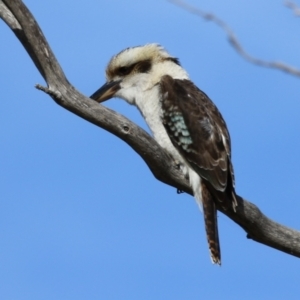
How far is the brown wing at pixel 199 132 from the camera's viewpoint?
4305 millimetres

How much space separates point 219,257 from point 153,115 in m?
1.05

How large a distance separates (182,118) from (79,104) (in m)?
1.19

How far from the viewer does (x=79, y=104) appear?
3457mm

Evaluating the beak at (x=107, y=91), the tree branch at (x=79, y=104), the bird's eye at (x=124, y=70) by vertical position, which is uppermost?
the bird's eye at (x=124, y=70)

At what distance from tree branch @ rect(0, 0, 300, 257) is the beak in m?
1.24

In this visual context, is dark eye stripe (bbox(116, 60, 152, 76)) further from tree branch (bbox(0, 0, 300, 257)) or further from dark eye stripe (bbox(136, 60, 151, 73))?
tree branch (bbox(0, 0, 300, 257))

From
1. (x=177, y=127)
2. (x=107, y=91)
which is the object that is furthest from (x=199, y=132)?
(x=107, y=91)

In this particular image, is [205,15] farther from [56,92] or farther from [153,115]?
[153,115]

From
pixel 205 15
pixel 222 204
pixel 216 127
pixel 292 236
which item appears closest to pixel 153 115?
pixel 216 127

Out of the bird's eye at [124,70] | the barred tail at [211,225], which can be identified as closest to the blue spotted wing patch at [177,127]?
the barred tail at [211,225]

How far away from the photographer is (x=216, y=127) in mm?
4520

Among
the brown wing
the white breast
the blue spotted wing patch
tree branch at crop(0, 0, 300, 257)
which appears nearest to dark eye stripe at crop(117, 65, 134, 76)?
the white breast

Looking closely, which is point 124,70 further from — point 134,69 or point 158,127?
point 158,127

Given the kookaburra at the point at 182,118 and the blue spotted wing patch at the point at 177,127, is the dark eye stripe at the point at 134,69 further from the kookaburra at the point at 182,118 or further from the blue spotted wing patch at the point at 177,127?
the blue spotted wing patch at the point at 177,127
